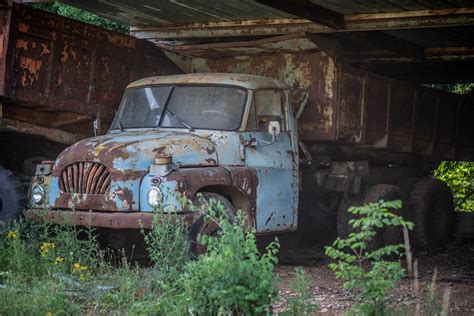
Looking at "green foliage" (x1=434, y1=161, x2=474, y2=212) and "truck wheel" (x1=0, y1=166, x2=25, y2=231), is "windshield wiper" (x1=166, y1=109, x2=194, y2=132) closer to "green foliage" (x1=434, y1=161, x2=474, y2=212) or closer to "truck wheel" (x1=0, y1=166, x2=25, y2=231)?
"truck wheel" (x1=0, y1=166, x2=25, y2=231)

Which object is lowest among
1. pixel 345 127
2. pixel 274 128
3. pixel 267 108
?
pixel 274 128

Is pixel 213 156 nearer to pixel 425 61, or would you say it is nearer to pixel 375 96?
pixel 375 96

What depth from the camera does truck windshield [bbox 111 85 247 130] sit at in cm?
1009

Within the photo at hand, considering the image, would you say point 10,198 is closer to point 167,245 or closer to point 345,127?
point 167,245

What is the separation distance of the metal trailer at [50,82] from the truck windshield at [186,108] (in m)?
0.78

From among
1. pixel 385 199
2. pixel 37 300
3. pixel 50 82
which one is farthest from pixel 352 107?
pixel 37 300

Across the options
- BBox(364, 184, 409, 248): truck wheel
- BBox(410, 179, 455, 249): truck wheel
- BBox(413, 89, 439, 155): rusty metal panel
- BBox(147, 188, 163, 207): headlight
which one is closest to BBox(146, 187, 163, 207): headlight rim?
BBox(147, 188, 163, 207): headlight

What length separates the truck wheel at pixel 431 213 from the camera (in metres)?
→ 13.6

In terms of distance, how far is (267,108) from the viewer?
10594 mm

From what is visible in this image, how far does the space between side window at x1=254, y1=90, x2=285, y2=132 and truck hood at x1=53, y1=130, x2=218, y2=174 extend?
0.91 meters

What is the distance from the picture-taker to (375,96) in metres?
13.0

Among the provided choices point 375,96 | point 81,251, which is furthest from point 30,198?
point 375,96

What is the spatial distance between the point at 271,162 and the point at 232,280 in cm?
461

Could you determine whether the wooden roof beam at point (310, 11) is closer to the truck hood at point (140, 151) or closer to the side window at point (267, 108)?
the side window at point (267, 108)
